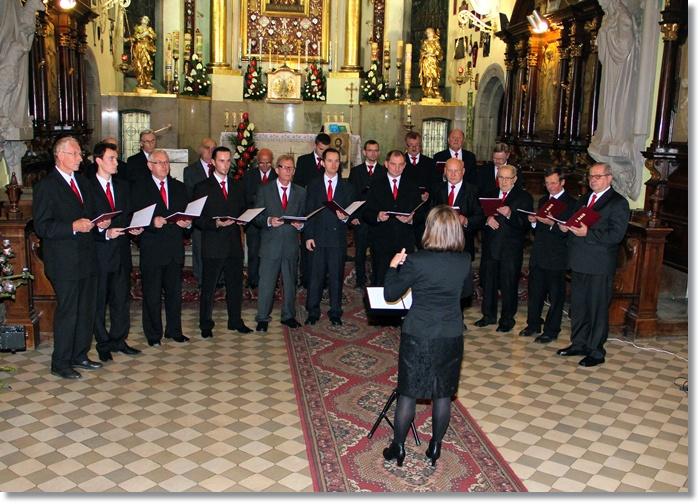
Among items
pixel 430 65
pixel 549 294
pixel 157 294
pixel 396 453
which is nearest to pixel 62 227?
pixel 157 294

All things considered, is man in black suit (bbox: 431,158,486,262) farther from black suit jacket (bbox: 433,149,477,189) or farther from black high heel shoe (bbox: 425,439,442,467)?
black high heel shoe (bbox: 425,439,442,467)

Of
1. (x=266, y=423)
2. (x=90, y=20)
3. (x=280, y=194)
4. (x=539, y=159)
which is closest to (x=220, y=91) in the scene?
(x=90, y=20)

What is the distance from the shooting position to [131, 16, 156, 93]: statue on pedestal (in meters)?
14.9

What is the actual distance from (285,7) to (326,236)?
1160 centimetres

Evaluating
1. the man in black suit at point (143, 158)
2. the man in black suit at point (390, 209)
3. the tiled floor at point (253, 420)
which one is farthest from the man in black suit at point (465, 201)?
the man in black suit at point (143, 158)

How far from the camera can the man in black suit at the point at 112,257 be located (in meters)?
5.84

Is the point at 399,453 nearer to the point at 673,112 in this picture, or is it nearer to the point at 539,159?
the point at 673,112

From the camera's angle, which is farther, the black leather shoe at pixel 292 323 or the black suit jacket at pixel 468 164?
the black suit jacket at pixel 468 164

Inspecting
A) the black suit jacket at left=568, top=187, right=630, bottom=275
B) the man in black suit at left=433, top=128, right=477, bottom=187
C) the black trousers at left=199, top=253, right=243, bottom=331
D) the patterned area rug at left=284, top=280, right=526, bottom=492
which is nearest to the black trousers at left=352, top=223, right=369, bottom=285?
the man in black suit at left=433, top=128, right=477, bottom=187

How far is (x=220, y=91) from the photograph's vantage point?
1692cm

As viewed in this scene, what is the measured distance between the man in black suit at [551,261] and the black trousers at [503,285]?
197 millimetres

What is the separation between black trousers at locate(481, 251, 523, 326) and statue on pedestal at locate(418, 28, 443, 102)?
9.27m

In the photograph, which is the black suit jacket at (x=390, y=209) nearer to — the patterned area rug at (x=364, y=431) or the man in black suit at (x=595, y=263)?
the patterned area rug at (x=364, y=431)

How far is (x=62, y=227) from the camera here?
539 cm
